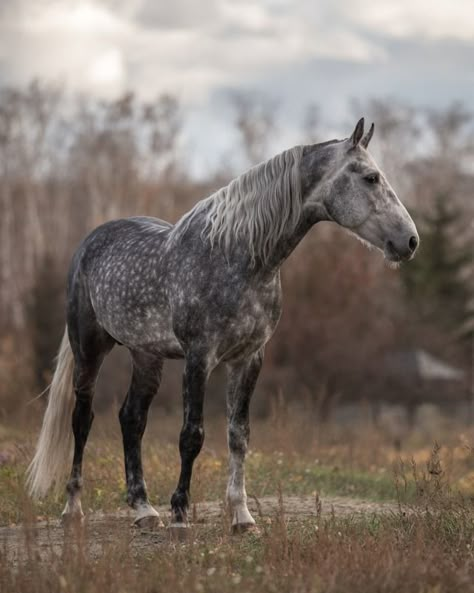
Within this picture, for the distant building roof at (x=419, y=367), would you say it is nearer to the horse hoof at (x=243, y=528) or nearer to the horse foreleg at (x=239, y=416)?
the horse foreleg at (x=239, y=416)

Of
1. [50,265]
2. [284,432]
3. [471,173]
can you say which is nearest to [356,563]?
A: [284,432]

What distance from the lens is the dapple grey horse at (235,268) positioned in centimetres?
622

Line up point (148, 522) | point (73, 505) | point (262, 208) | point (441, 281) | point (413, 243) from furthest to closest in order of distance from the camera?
point (441, 281), point (73, 505), point (148, 522), point (262, 208), point (413, 243)

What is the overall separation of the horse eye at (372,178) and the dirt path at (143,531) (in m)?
2.05

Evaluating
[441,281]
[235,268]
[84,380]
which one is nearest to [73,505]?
[84,380]

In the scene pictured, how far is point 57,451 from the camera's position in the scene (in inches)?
304

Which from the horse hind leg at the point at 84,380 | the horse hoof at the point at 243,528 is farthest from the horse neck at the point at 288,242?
the horse hind leg at the point at 84,380

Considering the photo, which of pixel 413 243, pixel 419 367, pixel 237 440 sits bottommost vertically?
pixel 419 367

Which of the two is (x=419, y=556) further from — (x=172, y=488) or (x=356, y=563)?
(x=172, y=488)

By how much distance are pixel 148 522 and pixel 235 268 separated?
2.02 metres

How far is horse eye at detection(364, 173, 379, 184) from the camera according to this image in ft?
20.3

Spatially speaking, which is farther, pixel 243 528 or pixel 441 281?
pixel 441 281

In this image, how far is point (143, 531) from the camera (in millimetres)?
6797

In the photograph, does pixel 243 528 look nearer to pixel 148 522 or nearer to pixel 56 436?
pixel 148 522
